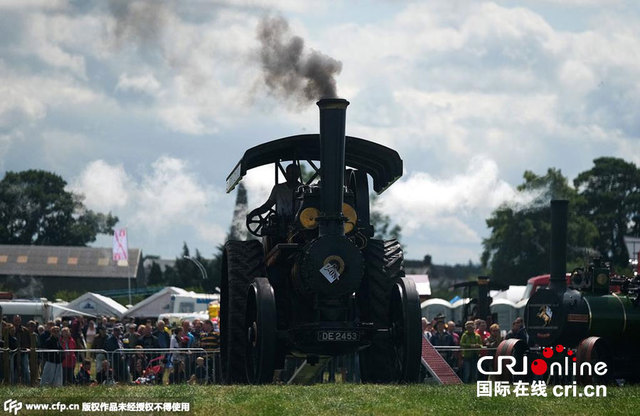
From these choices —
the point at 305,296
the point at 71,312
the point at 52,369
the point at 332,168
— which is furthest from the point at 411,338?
the point at 71,312

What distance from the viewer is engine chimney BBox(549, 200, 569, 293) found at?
19000 millimetres

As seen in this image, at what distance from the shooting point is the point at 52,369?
1980 cm

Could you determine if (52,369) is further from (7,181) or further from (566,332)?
(7,181)

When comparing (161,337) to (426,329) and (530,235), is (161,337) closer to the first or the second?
(426,329)

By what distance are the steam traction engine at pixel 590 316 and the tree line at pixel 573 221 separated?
6103 cm

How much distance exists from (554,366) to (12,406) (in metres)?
9.50

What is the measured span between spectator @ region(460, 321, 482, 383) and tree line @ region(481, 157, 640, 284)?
5871 cm

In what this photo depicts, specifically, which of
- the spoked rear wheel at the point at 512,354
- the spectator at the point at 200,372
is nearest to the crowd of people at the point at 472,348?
the spoked rear wheel at the point at 512,354

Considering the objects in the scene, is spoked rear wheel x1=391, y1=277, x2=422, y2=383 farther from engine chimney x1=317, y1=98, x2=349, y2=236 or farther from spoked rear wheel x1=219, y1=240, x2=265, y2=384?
spoked rear wheel x1=219, y1=240, x2=265, y2=384

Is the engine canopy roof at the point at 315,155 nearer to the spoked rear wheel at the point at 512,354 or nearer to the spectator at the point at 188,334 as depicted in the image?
the spoked rear wheel at the point at 512,354

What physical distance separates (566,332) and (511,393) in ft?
18.4

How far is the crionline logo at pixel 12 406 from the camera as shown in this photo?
11.4 metres

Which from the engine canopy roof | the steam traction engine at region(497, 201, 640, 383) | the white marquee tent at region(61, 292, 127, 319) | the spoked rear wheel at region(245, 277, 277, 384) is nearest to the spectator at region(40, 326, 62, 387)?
the engine canopy roof

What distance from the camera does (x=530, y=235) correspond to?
267 ft
